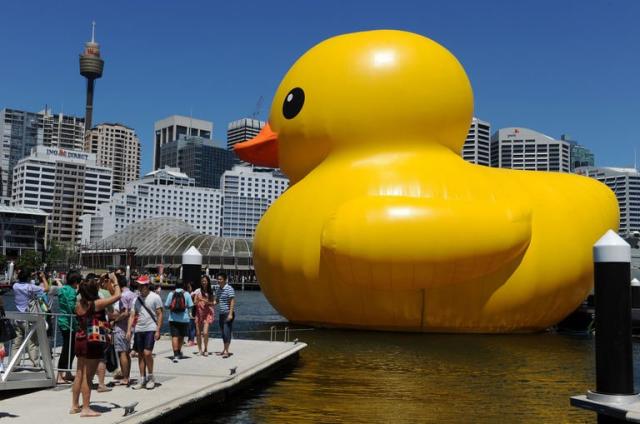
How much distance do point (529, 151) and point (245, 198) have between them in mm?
68995

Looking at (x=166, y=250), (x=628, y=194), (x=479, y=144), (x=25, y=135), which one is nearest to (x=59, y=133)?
(x=25, y=135)

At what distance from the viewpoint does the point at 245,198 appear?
547 feet

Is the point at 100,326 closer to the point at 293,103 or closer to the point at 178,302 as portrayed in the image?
the point at 178,302

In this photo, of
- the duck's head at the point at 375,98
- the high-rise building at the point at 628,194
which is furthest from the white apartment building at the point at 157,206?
the duck's head at the point at 375,98

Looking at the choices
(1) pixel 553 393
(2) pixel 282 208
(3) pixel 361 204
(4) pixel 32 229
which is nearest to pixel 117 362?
(1) pixel 553 393

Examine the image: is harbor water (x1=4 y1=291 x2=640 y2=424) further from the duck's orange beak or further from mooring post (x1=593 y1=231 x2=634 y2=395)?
the duck's orange beak

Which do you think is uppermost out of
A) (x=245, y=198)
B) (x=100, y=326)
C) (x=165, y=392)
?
Answer: (x=245, y=198)

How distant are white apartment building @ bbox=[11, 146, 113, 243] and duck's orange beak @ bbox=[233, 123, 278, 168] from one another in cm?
13580

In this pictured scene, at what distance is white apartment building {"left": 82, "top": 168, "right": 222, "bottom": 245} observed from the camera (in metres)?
152

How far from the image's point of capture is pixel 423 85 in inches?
734

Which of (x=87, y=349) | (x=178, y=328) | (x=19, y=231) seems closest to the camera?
(x=87, y=349)

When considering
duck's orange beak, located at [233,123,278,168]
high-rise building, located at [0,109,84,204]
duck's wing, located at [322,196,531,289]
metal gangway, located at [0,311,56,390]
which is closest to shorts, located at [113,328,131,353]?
metal gangway, located at [0,311,56,390]

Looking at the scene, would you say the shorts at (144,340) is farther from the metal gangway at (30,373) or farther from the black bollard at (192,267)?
the black bollard at (192,267)

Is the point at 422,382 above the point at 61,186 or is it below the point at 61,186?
below
